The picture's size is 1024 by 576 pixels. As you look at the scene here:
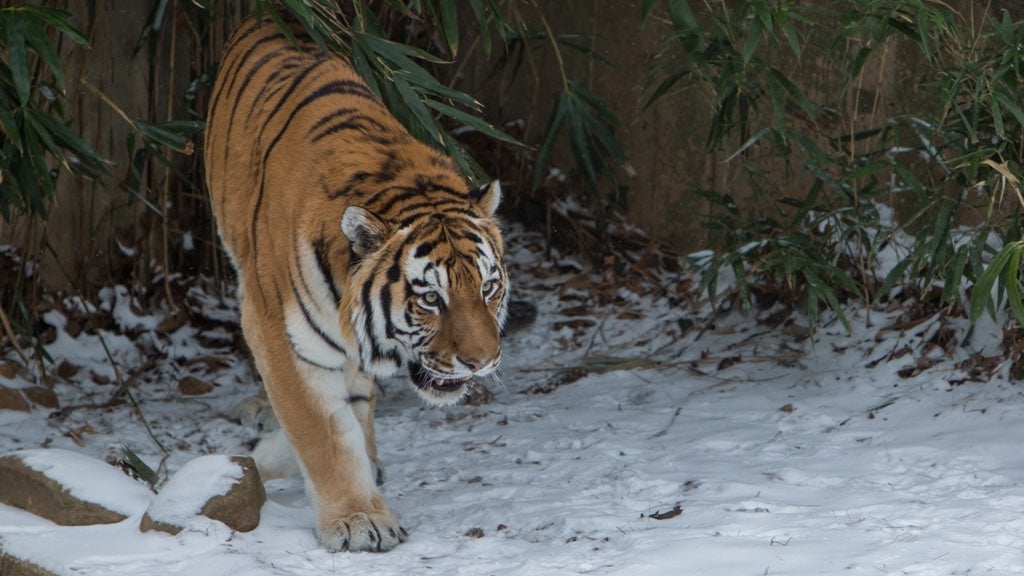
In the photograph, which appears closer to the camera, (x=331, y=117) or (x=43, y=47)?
(x=43, y=47)

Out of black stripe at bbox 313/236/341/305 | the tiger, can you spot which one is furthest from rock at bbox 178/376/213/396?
black stripe at bbox 313/236/341/305

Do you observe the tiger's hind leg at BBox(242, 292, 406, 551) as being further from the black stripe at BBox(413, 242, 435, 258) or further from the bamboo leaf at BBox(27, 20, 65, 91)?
the bamboo leaf at BBox(27, 20, 65, 91)

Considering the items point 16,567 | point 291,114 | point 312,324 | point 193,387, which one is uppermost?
point 291,114

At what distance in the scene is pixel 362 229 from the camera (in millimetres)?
3201

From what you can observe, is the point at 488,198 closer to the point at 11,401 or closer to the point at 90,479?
the point at 90,479

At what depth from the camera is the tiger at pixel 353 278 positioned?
10.6 feet

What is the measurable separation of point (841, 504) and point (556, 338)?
206 cm

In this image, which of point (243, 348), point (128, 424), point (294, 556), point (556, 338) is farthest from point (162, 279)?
point (294, 556)

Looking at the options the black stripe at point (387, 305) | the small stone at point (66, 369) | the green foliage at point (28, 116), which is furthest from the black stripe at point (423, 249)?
the small stone at point (66, 369)

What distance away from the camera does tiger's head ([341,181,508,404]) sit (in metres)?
3.18

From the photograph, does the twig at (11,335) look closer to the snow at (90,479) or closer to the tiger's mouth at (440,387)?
the snow at (90,479)

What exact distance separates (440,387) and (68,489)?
974mm

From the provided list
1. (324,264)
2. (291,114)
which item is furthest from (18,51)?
(324,264)

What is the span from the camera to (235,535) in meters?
3.24
